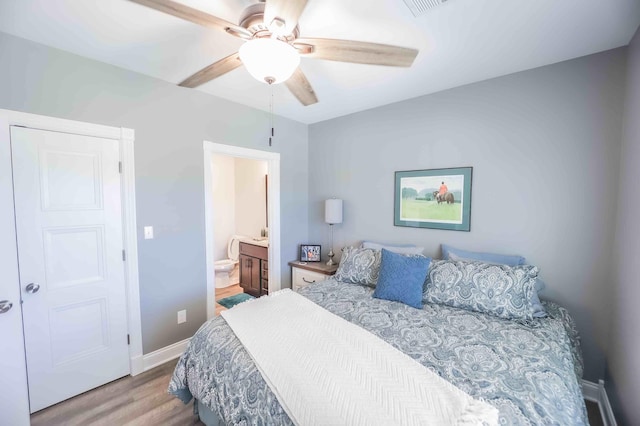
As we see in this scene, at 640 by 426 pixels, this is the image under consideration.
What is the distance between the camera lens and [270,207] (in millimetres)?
3312

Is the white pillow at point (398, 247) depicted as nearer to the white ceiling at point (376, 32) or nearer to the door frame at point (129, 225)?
the white ceiling at point (376, 32)

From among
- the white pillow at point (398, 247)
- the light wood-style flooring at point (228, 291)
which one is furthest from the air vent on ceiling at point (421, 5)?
the light wood-style flooring at point (228, 291)

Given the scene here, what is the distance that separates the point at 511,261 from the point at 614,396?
0.96 meters

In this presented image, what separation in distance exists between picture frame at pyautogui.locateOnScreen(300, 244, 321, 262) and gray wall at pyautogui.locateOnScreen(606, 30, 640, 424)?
264 centimetres

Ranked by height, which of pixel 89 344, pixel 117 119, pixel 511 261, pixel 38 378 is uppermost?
pixel 117 119

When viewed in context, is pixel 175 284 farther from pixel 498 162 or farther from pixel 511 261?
pixel 498 162

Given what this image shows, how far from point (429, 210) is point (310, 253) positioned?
1590 mm

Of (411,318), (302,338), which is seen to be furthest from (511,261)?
(302,338)

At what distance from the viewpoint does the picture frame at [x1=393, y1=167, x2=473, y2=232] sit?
7.97ft

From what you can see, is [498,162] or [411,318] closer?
[411,318]

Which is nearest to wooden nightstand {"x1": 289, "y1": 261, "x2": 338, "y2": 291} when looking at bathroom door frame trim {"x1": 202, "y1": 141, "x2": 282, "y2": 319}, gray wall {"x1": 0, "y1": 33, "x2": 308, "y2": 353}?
bathroom door frame trim {"x1": 202, "y1": 141, "x2": 282, "y2": 319}

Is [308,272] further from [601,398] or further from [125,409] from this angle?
[601,398]

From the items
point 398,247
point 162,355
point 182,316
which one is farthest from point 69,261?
point 398,247

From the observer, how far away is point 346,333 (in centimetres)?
153
